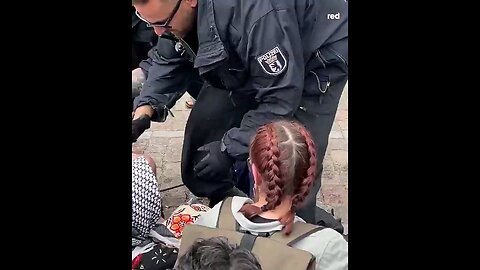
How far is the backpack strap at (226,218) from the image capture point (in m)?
1.51

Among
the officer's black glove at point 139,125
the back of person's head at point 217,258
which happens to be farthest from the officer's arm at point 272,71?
the back of person's head at point 217,258

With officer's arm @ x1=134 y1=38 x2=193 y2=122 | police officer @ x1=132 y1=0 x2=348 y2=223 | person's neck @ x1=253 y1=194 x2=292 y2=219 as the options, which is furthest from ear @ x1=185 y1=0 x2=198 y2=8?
person's neck @ x1=253 y1=194 x2=292 y2=219

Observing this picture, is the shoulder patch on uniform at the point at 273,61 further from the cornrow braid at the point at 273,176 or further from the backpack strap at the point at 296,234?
the backpack strap at the point at 296,234

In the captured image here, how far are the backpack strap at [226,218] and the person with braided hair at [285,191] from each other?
1 centimetres

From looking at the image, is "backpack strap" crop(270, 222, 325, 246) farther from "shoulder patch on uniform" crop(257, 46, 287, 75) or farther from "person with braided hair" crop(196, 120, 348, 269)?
"shoulder patch on uniform" crop(257, 46, 287, 75)

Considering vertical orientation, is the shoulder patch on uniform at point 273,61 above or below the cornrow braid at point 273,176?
above

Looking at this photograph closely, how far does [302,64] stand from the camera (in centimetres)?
161

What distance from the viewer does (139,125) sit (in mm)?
1707

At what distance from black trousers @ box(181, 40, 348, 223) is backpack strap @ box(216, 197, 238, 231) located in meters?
0.17

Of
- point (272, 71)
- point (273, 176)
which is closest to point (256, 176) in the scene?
point (273, 176)
